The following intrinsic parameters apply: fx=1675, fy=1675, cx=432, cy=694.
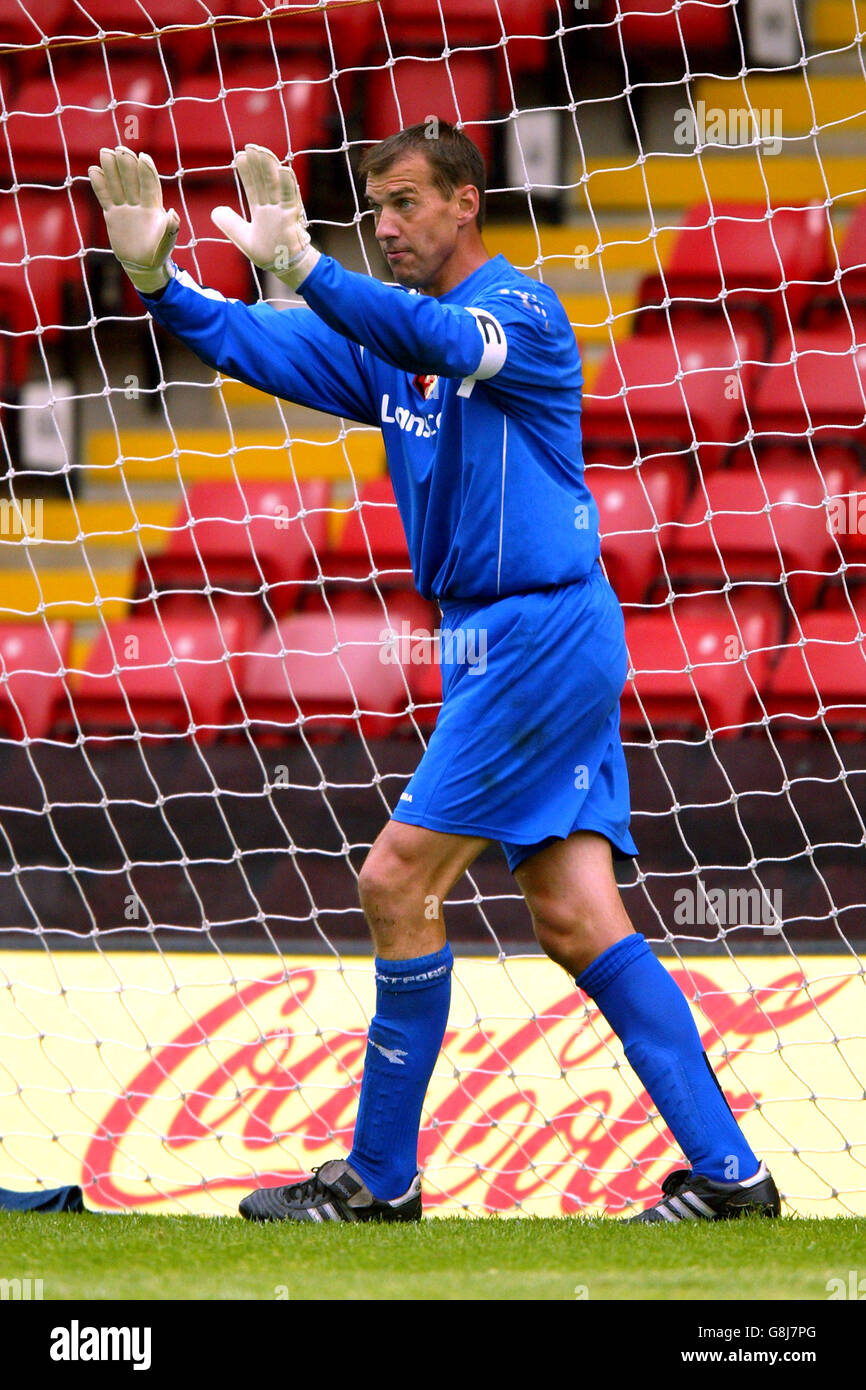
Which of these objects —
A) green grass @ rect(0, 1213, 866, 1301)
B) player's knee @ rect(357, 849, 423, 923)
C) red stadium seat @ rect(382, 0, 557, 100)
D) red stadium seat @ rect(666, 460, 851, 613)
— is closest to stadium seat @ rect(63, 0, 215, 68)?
red stadium seat @ rect(382, 0, 557, 100)

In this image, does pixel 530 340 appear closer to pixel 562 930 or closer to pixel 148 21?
pixel 562 930

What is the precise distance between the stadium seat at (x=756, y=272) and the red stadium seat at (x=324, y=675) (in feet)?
5.01

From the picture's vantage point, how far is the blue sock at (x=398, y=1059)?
235 centimetres

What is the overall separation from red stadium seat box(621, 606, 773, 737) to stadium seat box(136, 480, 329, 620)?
115 centimetres

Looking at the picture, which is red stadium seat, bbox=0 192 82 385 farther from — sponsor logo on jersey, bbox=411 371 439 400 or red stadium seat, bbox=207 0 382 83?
sponsor logo on jersey, bbox=411 371 439 400

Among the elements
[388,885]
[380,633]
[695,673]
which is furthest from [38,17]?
[388,885]

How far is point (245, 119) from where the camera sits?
5.64 metres

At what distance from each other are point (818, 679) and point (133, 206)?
244 cm

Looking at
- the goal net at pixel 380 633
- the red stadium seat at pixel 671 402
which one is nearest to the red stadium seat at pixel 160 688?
the goal net at pixel 380 633

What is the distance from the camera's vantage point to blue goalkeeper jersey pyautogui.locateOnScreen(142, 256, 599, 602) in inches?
85.7

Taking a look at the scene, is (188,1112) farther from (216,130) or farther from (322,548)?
(216,130)

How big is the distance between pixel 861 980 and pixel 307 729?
1.90 m

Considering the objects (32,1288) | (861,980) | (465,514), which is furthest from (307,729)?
(32,1288)

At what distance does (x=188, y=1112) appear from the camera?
311 centimetres
